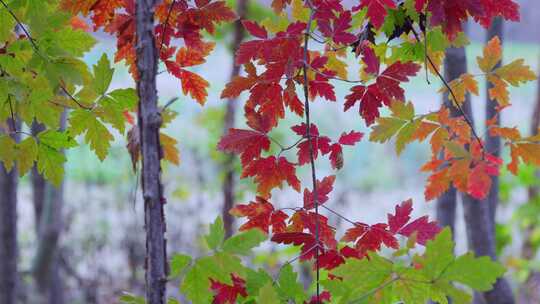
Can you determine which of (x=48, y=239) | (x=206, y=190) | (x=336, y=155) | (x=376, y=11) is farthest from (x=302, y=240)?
(x=206, y=190)

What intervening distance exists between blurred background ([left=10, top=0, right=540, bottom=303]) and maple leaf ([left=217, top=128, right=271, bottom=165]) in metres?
2.74

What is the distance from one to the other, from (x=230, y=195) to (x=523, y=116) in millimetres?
3823

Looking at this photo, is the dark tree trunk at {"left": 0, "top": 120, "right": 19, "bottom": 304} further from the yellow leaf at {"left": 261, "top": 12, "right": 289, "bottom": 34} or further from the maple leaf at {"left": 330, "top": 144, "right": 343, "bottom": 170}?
the maple leaf at {"left": 330, "top": 144, "right": 343, "bottom": 170}

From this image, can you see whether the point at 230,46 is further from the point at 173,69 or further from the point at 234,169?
the point at 173,69

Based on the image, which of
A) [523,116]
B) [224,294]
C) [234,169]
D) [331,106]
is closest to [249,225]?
[224,294]

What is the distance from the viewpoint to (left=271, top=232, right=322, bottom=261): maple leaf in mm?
1058

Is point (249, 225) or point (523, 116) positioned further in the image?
point (523, 116)

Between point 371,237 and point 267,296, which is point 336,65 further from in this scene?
point 267,296

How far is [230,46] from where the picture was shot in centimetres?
398

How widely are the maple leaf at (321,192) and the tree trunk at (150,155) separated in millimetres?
374

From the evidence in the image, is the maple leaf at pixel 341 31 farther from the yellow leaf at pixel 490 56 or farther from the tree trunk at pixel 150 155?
the yellow leaf at pixel 490 56

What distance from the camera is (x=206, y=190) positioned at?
5332mm

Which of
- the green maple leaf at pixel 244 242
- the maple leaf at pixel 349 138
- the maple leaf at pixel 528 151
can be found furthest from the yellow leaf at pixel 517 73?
the green maple leaf at pixel 244 242

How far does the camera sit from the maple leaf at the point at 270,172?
1.15m
